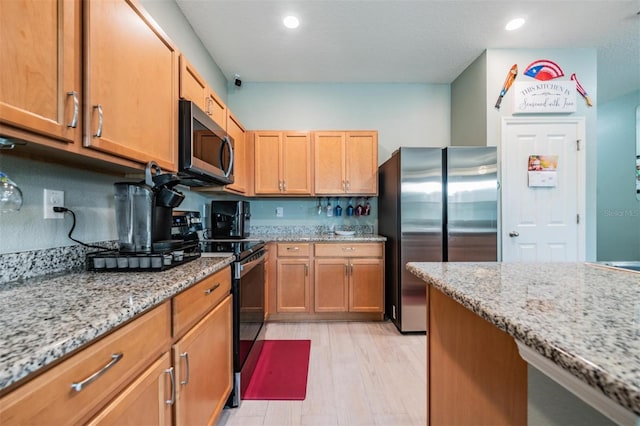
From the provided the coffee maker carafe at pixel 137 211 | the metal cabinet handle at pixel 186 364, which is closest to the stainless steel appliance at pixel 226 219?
the coffee maker carafe at pixel 137 211

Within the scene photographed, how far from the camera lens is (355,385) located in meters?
1.74

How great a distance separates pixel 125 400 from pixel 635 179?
5749 millimetres

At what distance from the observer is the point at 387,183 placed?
9.32 feet

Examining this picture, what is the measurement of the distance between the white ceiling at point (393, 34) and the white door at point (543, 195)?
82 centimetres

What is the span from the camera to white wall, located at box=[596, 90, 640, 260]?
3.59 meters

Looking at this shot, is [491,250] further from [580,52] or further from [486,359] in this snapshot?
[580,52]

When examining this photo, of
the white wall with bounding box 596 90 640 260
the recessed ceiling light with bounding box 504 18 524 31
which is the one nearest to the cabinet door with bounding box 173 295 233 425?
the recessed ceiling light with bounding box 504 18 524 31

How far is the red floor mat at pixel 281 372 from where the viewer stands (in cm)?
167

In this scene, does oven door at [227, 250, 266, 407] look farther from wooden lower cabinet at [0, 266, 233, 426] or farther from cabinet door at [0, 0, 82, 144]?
cabinet door at [0, 0, 82, 144]

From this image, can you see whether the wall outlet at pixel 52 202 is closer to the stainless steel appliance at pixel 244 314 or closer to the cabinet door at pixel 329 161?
the stainless steel appliance at pixel 244 314

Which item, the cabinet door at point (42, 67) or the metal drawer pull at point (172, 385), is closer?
the cabinet door at point (42, 67)

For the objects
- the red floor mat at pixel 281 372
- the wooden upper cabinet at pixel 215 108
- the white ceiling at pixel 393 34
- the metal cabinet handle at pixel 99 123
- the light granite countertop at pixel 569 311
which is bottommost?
the red floor mat at pixel 281 372

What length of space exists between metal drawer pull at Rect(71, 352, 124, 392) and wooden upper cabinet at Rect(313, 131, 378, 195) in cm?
245

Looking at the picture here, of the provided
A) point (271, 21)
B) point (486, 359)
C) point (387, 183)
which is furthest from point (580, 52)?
point (486, 359)
